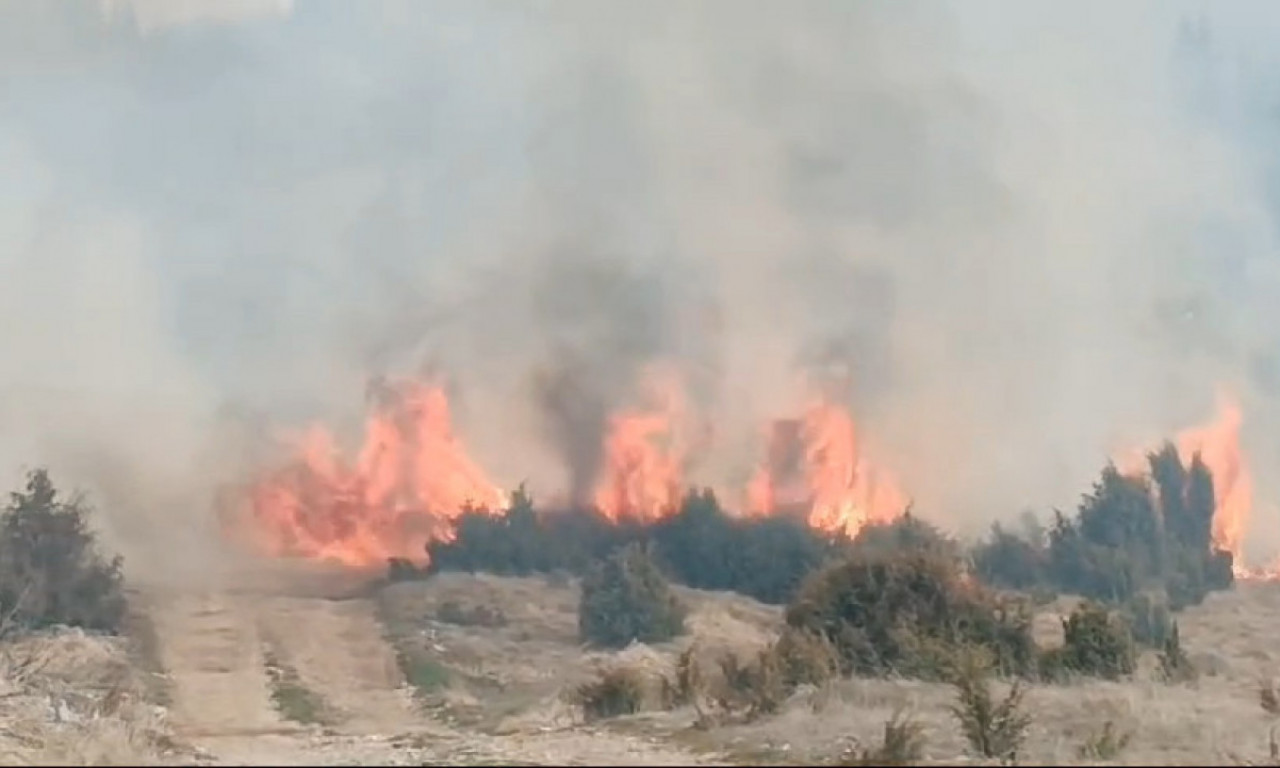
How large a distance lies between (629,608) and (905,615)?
2150cm

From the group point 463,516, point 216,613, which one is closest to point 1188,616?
point 463,516

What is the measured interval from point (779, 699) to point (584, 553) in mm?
50621

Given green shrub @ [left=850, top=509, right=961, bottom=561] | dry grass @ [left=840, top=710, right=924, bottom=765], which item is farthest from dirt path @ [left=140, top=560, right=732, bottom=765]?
green shrub @ [left=850, top=509, right=961, bottom=561]

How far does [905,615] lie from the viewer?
3462cm

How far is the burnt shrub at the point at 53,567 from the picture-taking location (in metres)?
54.6

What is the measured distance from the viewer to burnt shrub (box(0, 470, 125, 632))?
5456 cm

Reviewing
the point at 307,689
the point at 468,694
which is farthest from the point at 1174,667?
the point at 307,689

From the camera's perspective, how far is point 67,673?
4291 centimetres

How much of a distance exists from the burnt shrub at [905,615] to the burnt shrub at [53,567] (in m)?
29.5

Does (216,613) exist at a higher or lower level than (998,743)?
higher

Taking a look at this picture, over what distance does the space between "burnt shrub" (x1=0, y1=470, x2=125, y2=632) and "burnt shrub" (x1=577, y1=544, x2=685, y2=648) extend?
58.3 ft

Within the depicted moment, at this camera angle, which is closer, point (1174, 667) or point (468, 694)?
point (1174, 667)

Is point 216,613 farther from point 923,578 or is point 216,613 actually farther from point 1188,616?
point 1188,616

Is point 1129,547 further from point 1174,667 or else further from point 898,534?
point 1174,667
